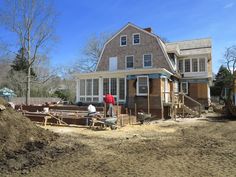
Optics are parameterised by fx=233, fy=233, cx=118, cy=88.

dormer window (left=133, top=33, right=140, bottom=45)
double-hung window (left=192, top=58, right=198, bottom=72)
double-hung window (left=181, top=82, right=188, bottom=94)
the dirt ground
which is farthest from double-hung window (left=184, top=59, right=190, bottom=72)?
the dirt ground

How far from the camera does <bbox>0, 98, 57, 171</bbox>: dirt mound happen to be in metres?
6.85

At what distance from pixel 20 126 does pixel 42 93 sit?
36214 mm

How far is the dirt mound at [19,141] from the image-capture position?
6.85 meters

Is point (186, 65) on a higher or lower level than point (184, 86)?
higher

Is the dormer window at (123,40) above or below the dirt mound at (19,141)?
above

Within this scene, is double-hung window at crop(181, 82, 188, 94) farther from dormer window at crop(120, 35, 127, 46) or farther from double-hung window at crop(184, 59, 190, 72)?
dormer window at crop(120, 35, 127, 46)

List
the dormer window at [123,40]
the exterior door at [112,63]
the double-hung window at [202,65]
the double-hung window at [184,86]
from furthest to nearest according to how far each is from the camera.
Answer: the double-hung window at [184,86], the exterior door at [112,63], the dormer window at [123,40], the double-hung window at [202,65]

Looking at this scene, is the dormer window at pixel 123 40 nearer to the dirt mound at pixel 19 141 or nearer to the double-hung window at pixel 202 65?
the double-hung window at pixel 202 65

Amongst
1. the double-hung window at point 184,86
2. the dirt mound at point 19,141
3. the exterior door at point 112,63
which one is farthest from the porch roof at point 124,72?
the dirt mound at point 19,141

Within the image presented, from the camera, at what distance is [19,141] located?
27.3 ft

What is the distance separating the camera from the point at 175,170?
6047 millimetres

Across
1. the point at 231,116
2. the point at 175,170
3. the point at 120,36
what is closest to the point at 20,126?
the point at 175,170

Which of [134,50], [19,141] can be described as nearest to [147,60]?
[134,50]

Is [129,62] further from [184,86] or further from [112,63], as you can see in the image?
[184,86]
